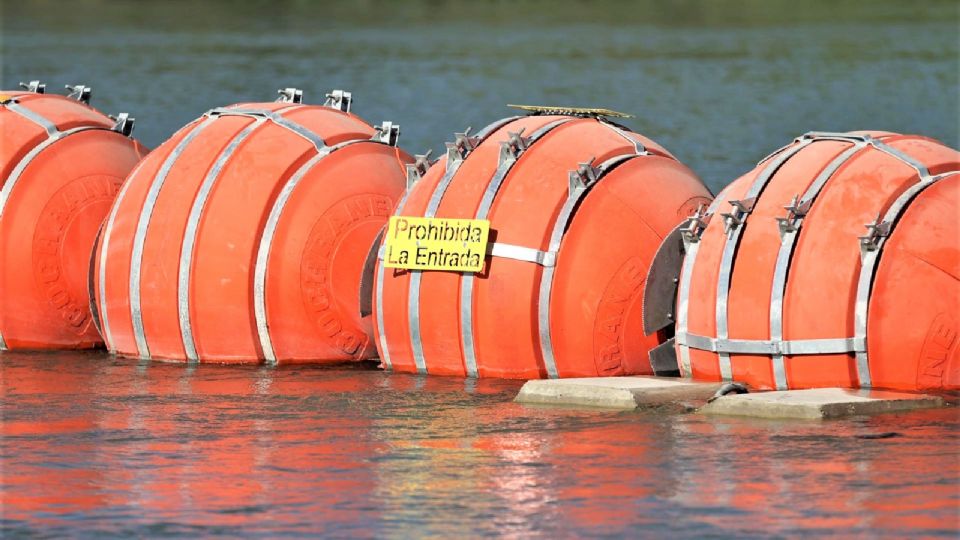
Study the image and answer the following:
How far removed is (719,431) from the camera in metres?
12.7

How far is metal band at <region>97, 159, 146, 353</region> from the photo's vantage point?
16.2 meters

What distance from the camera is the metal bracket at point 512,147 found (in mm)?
15000

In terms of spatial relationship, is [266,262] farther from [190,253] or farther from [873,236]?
[873,236]

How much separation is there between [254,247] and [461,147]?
1.58 metres

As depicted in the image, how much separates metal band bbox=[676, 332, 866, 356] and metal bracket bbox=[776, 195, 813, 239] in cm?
65

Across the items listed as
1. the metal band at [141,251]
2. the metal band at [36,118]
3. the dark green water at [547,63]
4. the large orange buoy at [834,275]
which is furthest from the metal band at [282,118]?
the dark green water at [547,63]

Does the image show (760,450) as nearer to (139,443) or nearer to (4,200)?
(139,443)

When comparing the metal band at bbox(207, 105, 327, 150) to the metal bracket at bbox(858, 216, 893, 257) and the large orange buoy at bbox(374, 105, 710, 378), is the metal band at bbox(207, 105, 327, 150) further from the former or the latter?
the metal bracket at bbox(858, 216, 893, 257)

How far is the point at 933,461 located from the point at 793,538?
1705mm

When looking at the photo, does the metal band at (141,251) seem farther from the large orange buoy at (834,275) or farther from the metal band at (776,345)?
the metal band at (776,345)

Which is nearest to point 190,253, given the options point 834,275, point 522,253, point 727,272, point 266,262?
point 266,262

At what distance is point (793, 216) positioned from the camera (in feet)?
44.9

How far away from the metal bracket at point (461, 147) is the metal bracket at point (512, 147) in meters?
0.35

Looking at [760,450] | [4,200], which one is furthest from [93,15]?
[760,450]
